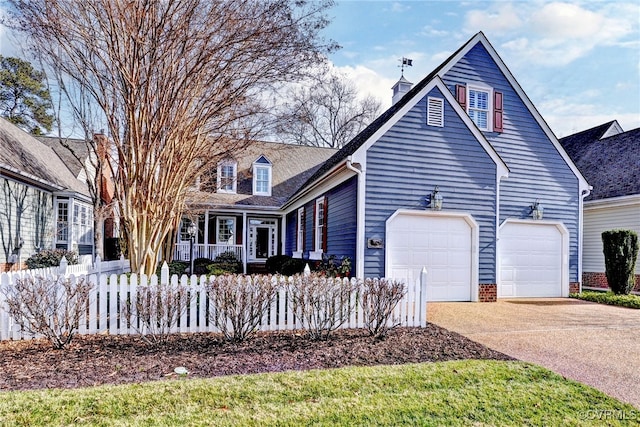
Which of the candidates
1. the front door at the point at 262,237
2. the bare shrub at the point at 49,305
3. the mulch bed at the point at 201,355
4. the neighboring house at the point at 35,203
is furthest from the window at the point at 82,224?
the mulch bed at the point at 201,355

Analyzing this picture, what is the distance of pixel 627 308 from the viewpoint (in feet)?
32.7

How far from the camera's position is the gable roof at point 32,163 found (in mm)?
12711

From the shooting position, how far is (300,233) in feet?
53.0

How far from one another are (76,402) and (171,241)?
14505mm

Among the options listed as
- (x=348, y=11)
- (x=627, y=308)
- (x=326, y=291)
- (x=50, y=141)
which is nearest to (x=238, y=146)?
(x=348, y=11)

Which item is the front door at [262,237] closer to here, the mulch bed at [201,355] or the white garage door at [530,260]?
the white garage door at [530,260]

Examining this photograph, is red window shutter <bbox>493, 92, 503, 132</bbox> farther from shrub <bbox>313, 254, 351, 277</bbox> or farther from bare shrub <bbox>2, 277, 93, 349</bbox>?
bare shrub <bbox>2, 277, 93, 349</bbox>

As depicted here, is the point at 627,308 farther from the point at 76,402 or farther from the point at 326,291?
the point at 76,402

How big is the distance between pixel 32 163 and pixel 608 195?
20515mm

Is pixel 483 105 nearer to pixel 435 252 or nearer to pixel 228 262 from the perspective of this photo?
pixel 435 252

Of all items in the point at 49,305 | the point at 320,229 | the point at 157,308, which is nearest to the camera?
the point at 49,305

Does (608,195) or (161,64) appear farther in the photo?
(608,195)

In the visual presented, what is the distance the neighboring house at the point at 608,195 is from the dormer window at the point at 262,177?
534 inches

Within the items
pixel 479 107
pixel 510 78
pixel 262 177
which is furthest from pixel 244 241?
pixel 510 78
